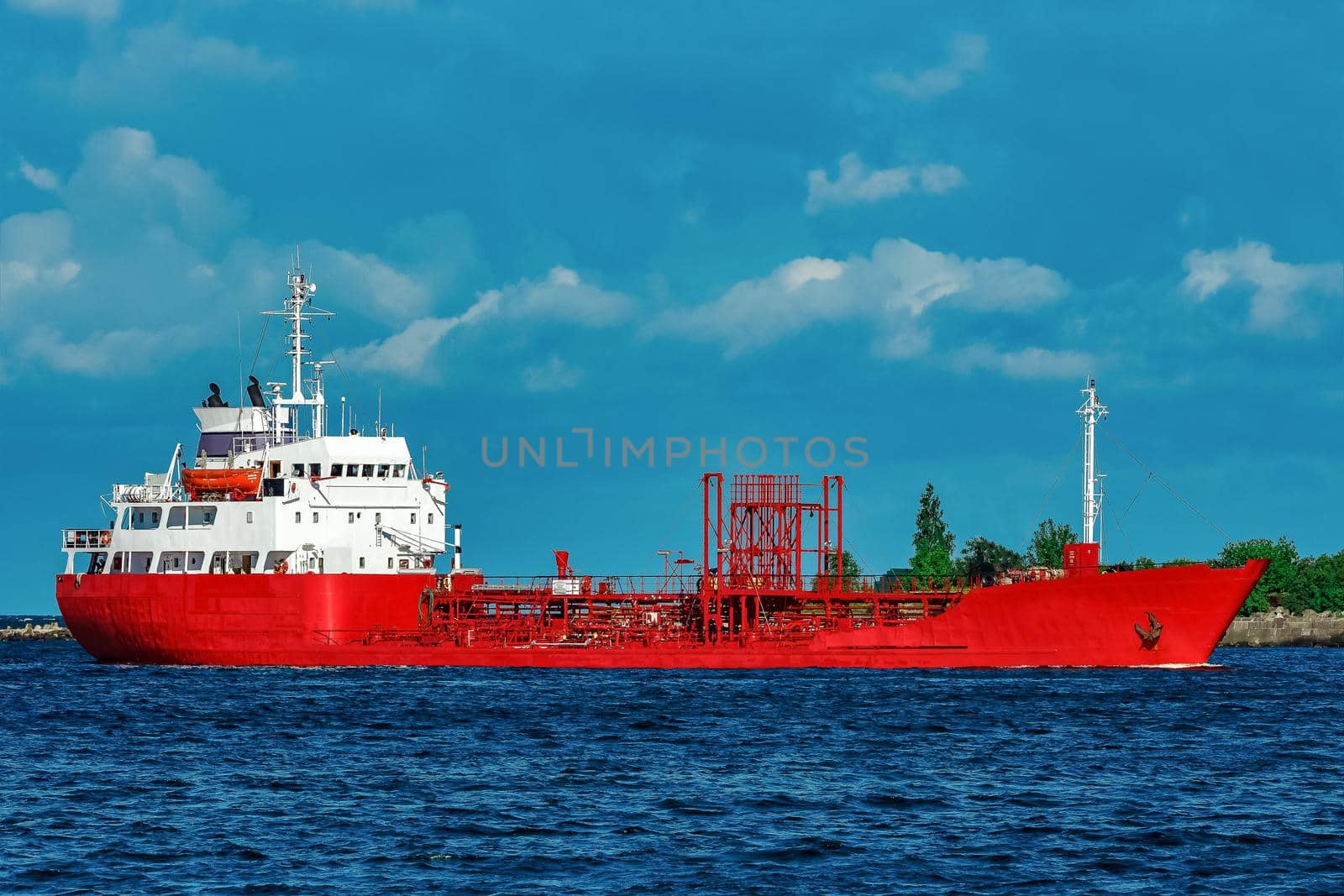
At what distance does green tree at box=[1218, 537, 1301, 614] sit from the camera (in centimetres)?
10525

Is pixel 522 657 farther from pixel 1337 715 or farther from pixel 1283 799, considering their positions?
pixel 1283 799

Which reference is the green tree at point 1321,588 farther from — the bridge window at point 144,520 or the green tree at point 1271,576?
the bridge window at point 144,520

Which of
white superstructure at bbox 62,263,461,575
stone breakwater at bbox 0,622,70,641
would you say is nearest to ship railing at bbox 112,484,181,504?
white superstructure at bbox 62,263,461,575

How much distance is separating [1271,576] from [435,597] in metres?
68.5

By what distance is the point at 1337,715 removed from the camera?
135 feet

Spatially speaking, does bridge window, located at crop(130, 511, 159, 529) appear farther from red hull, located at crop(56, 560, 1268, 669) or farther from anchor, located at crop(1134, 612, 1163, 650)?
anchor, located at crop(1134, 612, 1163, 650)

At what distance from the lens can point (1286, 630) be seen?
103938 millimetres

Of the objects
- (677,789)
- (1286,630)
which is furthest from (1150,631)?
(1286,630)

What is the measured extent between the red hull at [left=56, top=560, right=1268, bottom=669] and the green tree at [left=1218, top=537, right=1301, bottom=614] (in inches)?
2316

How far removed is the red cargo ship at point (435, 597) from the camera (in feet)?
163

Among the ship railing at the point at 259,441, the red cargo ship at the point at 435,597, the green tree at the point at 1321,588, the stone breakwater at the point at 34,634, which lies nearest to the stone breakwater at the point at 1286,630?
the green tree at the point at 1321,588

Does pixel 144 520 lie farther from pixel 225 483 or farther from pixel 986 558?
pixel 986 558

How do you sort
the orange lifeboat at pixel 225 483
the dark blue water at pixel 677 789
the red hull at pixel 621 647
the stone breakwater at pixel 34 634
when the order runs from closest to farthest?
the dark blue water at pixel 677 789 → the red hull at pixel 621 647 → the orange lifeboat at pixel 225 483 → the stone breakwater at pixel 34 634

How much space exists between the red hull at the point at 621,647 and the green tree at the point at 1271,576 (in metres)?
58.8
